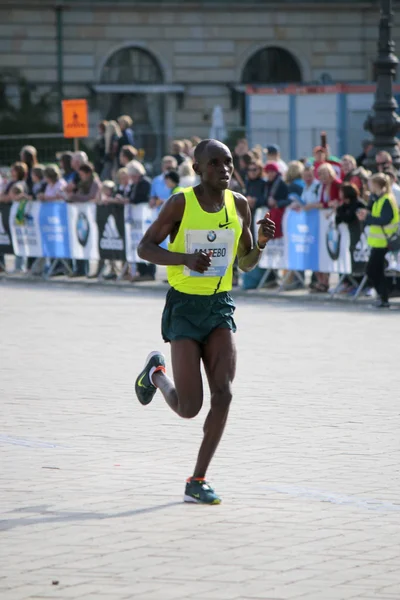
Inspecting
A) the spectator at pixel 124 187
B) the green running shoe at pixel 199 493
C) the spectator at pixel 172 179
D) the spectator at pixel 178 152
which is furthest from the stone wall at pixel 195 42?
the green running shoe at pixel 199 493

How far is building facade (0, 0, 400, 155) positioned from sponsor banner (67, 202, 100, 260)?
25545mm

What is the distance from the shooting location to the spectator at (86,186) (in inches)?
870

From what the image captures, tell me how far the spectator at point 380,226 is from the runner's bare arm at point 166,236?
33.4 ft

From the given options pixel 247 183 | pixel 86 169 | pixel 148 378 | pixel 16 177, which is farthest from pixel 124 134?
pixel 148 378

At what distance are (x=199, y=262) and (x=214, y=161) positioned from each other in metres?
0.51

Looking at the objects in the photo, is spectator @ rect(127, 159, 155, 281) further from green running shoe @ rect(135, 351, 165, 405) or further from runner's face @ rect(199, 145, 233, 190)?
runner's face @ rect(199, 145, 233, 190)

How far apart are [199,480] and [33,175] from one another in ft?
52.7

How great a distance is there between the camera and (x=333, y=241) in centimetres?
1884

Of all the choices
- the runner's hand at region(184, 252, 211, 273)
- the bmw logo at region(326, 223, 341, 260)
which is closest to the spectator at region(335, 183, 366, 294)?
the bmw logo at region(326, 223, 341, 260)

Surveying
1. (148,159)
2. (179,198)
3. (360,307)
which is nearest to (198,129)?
(148,159)

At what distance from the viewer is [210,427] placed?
24.5 feet

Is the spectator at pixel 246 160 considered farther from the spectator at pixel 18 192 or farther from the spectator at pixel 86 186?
the spectator at pixel 18 192

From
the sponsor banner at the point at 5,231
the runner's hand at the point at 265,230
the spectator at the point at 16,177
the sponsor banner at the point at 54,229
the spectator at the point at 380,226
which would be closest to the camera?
the runner's hand at the point at 265,230

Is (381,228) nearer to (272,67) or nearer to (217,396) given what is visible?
(217,396)
